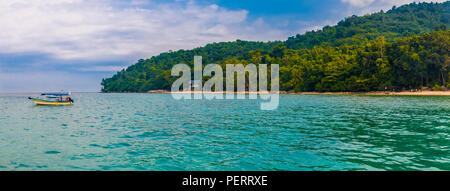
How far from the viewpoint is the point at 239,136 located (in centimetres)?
1725

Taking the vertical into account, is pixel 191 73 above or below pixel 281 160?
above

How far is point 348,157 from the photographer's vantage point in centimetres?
1177

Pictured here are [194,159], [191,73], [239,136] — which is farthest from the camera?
[191,73]

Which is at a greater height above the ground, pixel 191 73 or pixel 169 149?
pixel 191 73

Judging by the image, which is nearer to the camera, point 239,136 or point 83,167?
point 83,167

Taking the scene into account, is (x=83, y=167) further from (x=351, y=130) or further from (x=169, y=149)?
(x=351, y=130)
